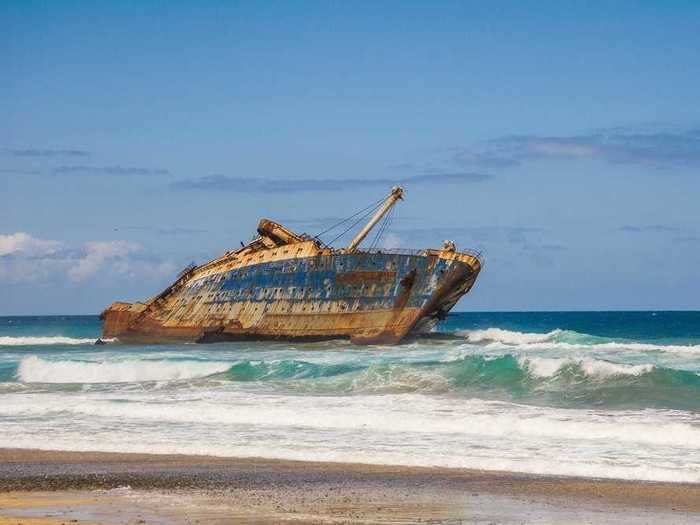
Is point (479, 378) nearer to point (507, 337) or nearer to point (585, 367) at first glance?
point (585, 367)

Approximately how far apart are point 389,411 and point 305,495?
893 cm

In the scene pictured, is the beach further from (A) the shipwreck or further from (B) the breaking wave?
(A) the shipwreck

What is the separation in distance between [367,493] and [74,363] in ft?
82.7

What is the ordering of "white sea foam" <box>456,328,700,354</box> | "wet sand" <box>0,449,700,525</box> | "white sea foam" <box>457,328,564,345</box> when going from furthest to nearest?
"white sea foam" <box>457,328,564,345</box> < "white sea foam" <box>456,328,700,354</box> < "wet sand" <box>0,449,700,525</box>

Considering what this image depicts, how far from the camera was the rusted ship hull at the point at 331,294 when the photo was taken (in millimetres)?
43062

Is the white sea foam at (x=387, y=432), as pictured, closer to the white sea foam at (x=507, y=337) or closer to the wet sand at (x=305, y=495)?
the wet sand at (x=305, y=495)

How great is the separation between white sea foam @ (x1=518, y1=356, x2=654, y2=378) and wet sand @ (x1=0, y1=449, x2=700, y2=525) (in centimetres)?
1204

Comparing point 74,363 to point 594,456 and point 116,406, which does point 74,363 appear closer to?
point 116,406

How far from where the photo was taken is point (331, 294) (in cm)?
4412

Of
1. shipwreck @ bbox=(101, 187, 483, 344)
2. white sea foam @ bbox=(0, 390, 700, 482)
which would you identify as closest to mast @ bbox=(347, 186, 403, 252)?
shipwreck @ bbox=(101, 187, 483, 344)

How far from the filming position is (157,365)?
33.8m

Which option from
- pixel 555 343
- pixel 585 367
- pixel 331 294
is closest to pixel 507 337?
pixel 555 343

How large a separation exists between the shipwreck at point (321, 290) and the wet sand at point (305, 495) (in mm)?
28120

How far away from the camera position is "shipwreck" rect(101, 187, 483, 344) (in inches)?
1697
